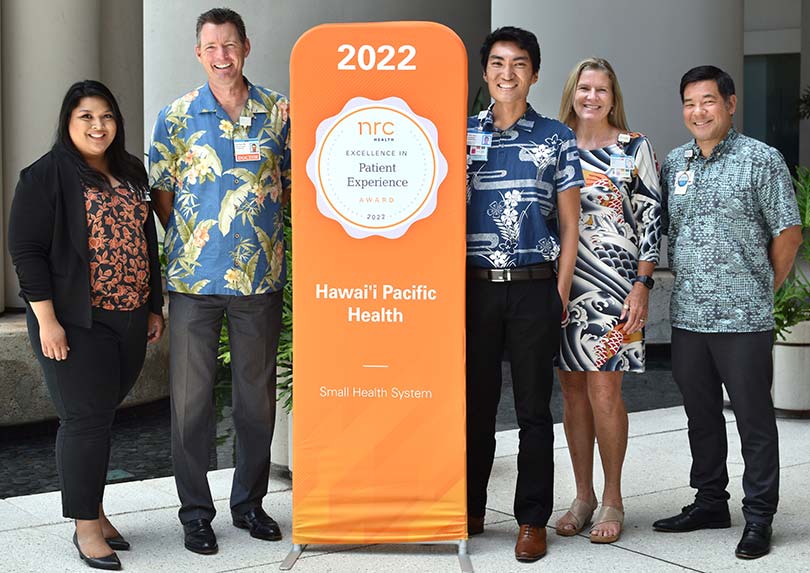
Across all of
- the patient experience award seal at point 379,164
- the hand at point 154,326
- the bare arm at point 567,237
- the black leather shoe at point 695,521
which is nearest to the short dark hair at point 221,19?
the patient experience award seal at point 379,164

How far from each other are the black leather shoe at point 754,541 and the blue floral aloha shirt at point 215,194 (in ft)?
6.61

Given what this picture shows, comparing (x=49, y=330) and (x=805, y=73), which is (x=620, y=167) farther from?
(x=805, y=73)

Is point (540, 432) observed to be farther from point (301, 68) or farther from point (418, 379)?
point (301, 68)

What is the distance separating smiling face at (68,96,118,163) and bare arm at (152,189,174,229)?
0.96 ft

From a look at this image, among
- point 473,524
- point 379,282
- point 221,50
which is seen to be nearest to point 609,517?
point 473,524

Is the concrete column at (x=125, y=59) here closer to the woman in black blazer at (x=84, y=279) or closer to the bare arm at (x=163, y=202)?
the bare arm at (x=163, y=202)

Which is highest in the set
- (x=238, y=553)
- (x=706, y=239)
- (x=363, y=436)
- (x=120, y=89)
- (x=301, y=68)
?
(x=120, y=89)

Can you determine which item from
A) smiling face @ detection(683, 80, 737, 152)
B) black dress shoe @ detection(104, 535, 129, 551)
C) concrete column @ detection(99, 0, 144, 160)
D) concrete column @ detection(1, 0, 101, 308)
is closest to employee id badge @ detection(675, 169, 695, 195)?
smiling face @ detection(683, 80, 737, 152)

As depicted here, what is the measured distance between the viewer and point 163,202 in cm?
427

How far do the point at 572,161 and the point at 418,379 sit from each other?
3.19 ft

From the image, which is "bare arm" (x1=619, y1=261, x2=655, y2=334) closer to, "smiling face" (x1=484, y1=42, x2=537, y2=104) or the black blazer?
"smiling face" (x1=484, y1=42, x2=537, y2=104)

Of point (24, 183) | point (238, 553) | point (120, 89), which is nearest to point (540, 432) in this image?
point (238, 553)

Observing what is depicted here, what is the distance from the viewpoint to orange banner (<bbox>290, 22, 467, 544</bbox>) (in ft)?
13.0

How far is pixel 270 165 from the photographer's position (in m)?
4.25
